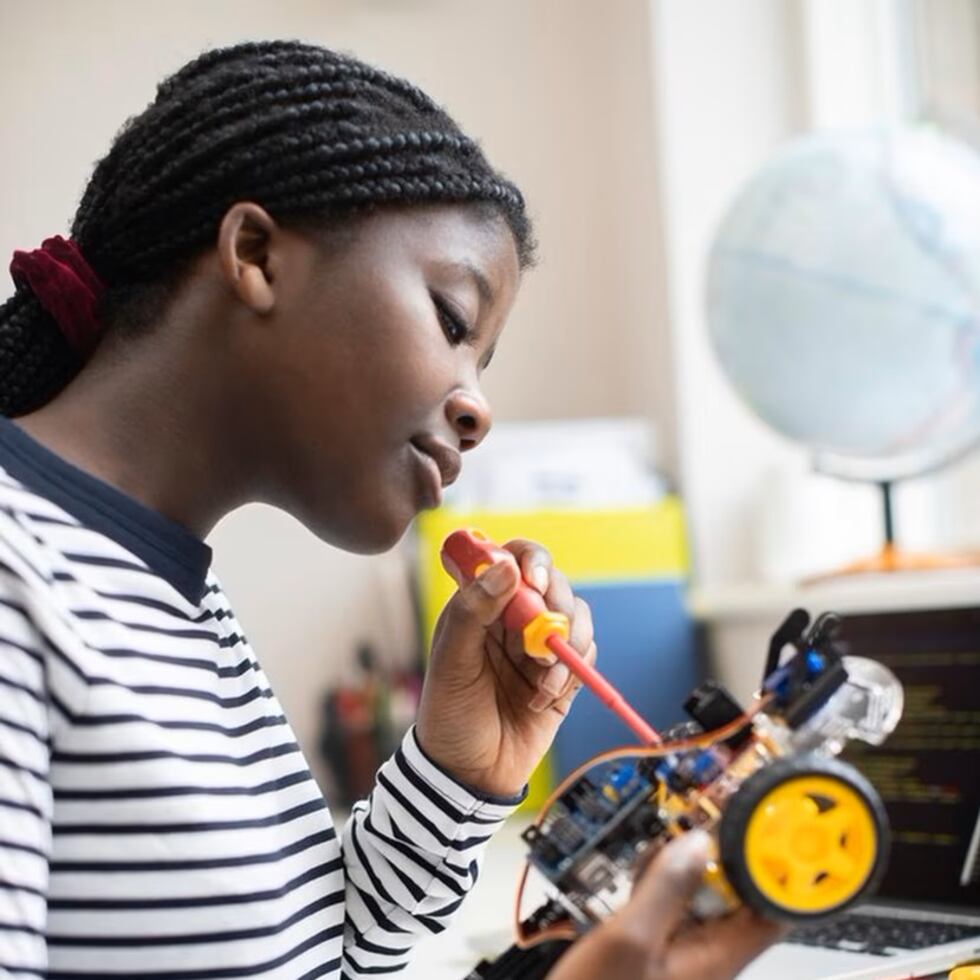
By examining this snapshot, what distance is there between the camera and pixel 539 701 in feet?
2.22

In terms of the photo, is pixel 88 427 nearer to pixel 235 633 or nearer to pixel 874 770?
pixel 235 633

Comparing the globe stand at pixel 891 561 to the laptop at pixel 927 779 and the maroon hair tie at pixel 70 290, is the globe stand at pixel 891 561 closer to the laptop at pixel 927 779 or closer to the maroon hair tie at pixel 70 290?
the laptop at pixel 927 779

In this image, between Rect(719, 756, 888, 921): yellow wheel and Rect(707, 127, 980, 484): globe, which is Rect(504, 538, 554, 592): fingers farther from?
Rect(707, 127, 980, 484): globe

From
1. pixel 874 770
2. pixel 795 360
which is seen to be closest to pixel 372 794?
pixel 874 770

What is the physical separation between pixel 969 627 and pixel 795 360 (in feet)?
1.02

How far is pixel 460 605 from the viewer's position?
0.65 metres

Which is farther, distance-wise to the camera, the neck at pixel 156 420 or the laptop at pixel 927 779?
the laptop at pixel 927 779

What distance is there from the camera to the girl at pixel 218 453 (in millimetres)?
524

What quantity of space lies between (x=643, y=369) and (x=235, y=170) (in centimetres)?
120

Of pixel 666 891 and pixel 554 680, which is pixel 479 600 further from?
pixel 666 891

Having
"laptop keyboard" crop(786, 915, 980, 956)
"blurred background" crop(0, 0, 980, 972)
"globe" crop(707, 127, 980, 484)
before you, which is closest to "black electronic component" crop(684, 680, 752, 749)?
"laptop keyboard" crop(786, 915, 980, 956)

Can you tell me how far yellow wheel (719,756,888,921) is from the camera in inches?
16.6

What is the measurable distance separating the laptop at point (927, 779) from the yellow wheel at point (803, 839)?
17.2 inches

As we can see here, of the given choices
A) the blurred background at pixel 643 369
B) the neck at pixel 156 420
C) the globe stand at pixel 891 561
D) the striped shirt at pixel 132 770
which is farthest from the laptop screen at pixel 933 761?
the neck at pixel 156 420
